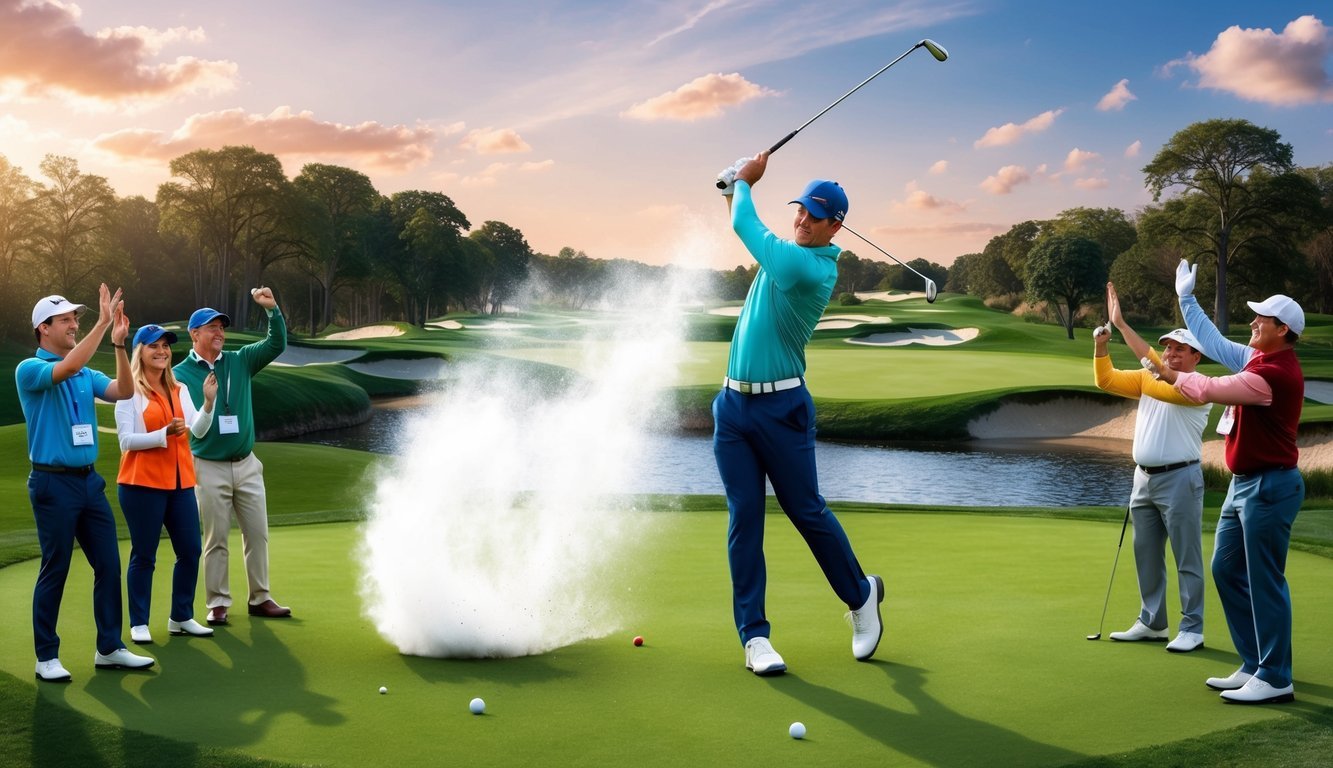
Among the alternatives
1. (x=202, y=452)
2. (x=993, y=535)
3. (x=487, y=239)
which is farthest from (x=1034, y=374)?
(x=487, y=239)

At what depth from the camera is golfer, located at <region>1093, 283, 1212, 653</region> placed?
6469 millimetres

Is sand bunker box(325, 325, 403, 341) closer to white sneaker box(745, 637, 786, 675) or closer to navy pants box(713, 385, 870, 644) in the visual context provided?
navy pants box(713, 385, 870, 644)

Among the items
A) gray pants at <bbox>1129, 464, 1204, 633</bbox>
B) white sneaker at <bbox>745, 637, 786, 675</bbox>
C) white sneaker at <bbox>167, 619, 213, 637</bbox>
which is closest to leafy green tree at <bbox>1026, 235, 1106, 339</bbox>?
gray pants at <bbox>1129, 464, 1204, 633</bbox>

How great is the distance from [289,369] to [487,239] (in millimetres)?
83621

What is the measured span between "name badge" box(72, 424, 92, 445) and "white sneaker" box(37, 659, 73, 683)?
3.67ft

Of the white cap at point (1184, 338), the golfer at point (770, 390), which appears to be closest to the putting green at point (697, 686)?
the golfer at point (770, 390)

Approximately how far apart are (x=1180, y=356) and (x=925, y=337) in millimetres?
58325

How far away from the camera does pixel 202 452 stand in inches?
295

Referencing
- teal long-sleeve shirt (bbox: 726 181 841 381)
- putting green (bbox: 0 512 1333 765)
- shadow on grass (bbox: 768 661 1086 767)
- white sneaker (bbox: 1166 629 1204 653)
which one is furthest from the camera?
white sneaker (bbox: 1166 629 1204 653)

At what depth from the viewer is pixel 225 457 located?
24.7 feet

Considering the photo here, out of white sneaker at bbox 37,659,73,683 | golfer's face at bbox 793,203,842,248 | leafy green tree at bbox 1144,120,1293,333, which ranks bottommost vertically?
white sneaker at bbox 37,659,73,683

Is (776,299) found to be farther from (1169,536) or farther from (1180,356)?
(1169,536)

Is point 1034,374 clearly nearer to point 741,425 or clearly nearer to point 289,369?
point 289,369

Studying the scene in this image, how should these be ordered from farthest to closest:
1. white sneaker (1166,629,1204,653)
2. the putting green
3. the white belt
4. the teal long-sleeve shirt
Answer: white sneaker (1166,629,1204,653) → the white belt → the teal long-sleeve shirt → the putting green
